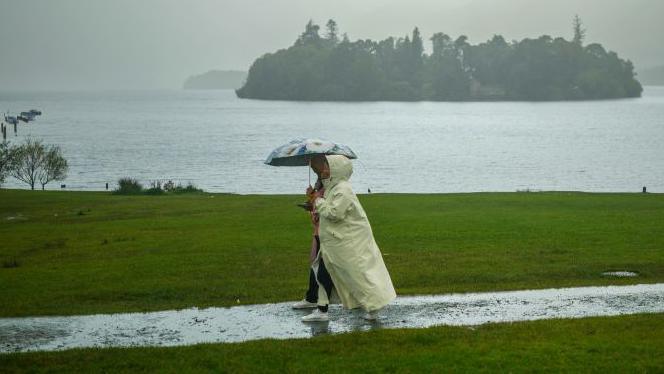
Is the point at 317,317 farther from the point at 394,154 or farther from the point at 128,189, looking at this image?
the point at 394,154

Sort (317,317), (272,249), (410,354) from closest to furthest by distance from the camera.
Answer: (410,354)
(317,317)
(272,249)

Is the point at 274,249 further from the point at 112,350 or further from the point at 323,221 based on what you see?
the point at 112,350

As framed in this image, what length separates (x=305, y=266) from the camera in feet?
61.7

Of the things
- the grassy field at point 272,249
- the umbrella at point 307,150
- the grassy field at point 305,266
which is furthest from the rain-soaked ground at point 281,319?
the umbrella at point 307,150

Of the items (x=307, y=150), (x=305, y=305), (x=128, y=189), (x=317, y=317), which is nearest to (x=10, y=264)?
(x=305, y=305)

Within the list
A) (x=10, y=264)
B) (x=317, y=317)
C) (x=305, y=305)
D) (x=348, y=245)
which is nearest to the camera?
(x=348, y=245)

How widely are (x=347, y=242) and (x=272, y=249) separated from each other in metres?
9.04

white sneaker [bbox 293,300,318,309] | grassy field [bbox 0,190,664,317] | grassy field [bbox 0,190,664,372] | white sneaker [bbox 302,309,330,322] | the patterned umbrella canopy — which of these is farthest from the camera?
grassy field [bbox 0,190,664,317]

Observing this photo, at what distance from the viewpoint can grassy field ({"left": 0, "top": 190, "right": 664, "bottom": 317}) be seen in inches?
634

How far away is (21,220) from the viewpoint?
31031mm

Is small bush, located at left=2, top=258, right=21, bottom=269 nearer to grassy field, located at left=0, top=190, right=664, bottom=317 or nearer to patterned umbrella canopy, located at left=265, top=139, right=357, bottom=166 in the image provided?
grassy field, located at left=0, top=190, right=664, bottom=317

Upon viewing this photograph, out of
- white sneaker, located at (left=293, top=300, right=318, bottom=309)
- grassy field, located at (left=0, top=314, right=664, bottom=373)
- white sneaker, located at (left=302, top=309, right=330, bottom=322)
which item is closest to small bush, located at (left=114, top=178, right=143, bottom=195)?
white sneaker, located at (left=293, top=300, right=318, bottom=309)

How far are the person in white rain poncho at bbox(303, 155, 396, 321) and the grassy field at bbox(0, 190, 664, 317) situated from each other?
2.73 m

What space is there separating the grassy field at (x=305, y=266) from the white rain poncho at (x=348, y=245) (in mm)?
714
